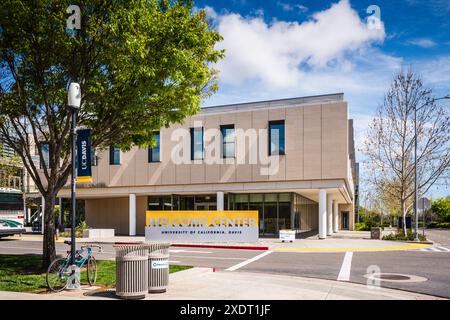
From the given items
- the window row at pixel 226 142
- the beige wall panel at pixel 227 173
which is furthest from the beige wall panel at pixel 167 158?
the beige wall panel at pixel 227 173

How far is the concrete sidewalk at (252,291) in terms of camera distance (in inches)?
383

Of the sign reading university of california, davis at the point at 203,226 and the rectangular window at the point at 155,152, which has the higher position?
the rectangular window at the point at 155,152

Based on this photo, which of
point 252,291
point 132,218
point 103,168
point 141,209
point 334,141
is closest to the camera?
point 252,291

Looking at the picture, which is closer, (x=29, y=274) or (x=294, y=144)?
(x=29, y=274)

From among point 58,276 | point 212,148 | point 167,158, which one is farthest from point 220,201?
point 58,276

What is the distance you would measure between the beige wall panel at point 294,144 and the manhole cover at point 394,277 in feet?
53.3

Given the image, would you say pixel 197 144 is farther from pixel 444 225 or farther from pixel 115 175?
pixel 444 225

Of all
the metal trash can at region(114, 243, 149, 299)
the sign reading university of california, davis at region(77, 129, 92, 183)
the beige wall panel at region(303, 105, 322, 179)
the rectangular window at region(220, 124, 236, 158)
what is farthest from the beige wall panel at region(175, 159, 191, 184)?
the metal trash can at region(114, 243, 149, 299)

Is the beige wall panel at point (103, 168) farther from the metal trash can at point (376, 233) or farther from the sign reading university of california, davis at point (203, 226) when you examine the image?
the metal trash can at point (376, 233)

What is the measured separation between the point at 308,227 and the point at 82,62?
34961 millimetres

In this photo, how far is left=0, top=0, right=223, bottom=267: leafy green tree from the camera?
12.5 metres

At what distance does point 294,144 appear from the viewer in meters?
30.4

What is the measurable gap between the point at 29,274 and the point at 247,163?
2009 cm
